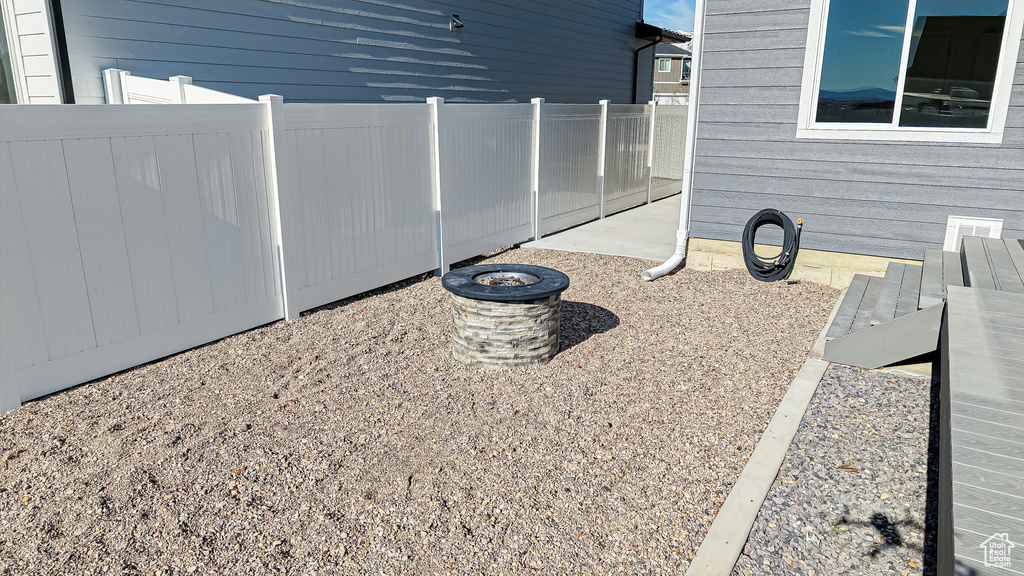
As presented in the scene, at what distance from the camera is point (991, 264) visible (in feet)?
15.6

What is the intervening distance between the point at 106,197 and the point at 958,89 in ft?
22.5

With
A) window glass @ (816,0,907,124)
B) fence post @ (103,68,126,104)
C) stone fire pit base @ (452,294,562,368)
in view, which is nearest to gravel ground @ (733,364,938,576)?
stone fire pit base @ (452,294,562,368)

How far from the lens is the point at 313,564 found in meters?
2.65

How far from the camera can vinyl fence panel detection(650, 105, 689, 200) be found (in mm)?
12266

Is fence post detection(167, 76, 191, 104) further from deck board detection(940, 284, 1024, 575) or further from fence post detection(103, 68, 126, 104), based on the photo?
deck board detection(940, 284, 1024, 575)

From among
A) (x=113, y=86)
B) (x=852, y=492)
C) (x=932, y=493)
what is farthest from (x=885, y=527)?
(x=113, y=86)

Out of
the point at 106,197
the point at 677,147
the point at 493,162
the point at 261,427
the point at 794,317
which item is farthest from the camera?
the point at 677,147

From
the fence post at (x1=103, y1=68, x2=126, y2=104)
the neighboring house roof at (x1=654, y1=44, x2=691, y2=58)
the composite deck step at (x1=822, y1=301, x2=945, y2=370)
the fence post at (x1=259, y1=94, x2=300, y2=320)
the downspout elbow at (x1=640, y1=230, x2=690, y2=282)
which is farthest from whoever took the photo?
the neighboring house roof at (x1=654, y1=44, x2=691, y2=58)

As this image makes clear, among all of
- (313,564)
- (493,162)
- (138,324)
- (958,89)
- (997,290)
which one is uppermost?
(958,89)

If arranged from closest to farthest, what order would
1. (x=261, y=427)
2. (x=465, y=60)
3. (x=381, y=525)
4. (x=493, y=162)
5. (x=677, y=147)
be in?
(x=381, y=525) < (x=261, y=427) < (x=493, y=162) < (x=465, y=60) < (x=677, y=147)

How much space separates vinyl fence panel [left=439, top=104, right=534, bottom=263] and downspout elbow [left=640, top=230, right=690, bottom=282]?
199cm

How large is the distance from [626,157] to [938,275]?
666 centimetres

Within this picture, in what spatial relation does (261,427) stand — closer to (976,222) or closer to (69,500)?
(69,500)

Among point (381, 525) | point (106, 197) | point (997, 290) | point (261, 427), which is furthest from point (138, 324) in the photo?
point (997, 290)
